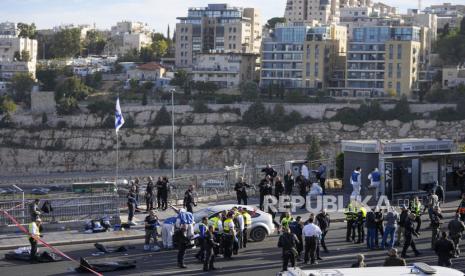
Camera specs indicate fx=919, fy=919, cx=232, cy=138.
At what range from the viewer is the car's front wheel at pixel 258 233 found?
2166 centimetres

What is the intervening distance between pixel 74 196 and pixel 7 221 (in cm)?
221

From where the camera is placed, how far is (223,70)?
10450cm

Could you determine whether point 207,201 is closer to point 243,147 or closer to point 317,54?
point 243,147

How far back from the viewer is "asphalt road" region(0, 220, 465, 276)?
18.6 metres

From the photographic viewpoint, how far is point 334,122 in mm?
87125

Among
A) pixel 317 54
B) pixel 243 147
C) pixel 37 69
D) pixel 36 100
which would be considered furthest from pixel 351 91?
pixel 37 69

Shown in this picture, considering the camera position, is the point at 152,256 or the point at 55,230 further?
the point at 55,230

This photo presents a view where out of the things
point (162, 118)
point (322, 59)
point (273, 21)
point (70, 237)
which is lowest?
point (162, 118)

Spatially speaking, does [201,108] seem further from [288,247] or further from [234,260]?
[288,247]

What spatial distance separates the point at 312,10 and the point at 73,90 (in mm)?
52683

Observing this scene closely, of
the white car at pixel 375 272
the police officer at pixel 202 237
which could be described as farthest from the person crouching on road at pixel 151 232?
the white car at pixel 375 272

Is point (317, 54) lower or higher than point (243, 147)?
higher

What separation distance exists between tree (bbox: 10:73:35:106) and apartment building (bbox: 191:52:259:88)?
19.5m

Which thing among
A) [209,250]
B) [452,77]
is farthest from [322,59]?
[209,250]
